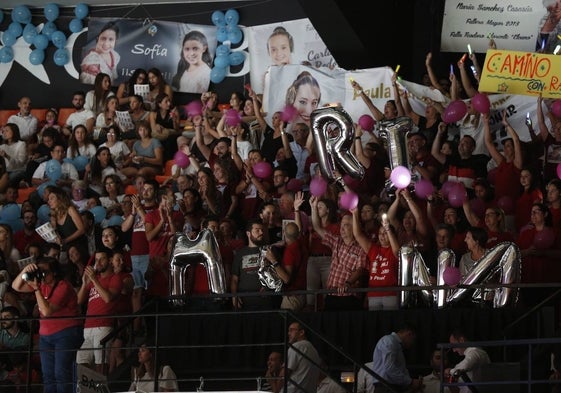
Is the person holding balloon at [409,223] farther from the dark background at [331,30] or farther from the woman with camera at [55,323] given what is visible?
the woman with camera at [55,323]

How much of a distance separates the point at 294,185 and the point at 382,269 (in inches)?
76.5

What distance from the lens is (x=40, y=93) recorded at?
1850cm

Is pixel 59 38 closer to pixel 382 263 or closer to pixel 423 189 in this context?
pixel 423 189

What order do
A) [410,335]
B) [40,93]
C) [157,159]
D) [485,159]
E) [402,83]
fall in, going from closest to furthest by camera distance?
[410,335] → [485,159] → [402,83] → [157,159] → [40,93]

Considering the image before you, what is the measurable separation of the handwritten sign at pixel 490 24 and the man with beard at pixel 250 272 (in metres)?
3.80

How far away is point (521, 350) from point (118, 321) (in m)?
3.42

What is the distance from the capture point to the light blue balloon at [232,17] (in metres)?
17.5

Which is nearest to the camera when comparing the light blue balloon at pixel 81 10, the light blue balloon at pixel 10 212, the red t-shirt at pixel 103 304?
the red t-shirt at pixel 103 304

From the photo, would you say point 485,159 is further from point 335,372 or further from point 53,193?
point 53,193

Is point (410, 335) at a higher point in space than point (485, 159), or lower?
lower

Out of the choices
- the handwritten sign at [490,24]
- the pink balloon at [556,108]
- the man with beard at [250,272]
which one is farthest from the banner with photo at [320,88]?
the man with beard at [250,272]

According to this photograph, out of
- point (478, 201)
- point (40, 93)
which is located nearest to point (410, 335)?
point (478, 201)

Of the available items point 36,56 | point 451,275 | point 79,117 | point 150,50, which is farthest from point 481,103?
point 36,56

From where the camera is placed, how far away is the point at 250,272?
12.6 m
